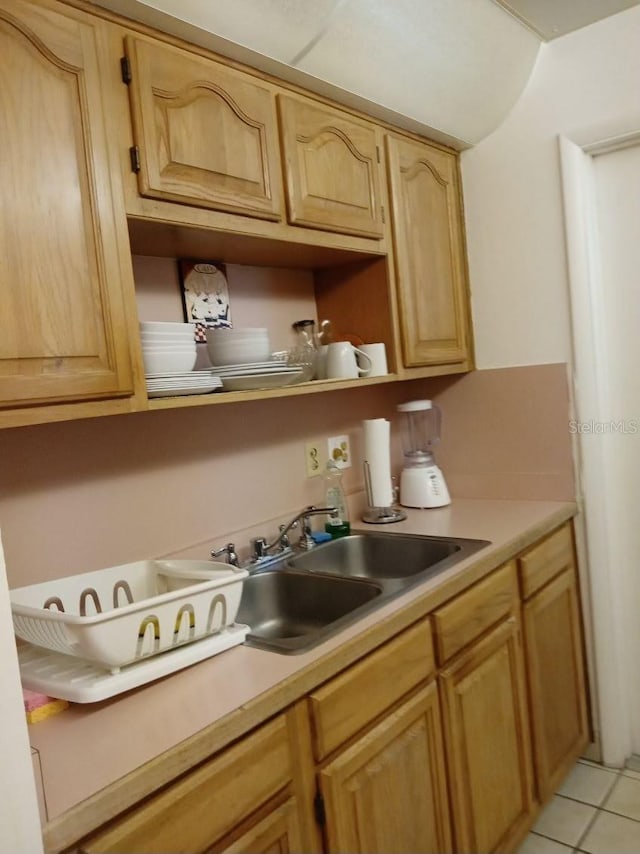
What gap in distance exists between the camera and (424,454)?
230 centimetres

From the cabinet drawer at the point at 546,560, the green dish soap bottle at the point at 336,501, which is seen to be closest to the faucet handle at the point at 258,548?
the green dish soap bottle at the point at 336,501

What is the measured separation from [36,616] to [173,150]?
2.96 ft

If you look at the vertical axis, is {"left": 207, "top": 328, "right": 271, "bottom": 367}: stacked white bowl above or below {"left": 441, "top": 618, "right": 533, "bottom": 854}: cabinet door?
above

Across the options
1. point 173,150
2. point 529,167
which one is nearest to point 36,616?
point 173,150

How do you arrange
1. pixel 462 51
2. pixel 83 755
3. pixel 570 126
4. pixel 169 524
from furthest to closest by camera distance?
pixel 570 126 < pixel 462 51 < pixel 169 524 < pixel 83 755

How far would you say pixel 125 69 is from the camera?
4.05 feet

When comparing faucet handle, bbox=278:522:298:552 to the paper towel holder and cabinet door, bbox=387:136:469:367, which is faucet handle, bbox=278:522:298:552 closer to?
the paper towel holder

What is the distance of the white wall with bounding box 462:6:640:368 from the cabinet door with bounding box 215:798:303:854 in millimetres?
1582

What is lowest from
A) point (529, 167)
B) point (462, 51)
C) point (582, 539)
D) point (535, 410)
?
point (582, 539)

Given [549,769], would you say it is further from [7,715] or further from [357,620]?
[7,715]

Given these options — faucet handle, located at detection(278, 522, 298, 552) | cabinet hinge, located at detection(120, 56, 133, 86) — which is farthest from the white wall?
cabinet hinge, located at detection(120, 56, 133, 86)

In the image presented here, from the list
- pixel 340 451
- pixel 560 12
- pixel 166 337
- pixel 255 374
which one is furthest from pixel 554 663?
pixel 560 12

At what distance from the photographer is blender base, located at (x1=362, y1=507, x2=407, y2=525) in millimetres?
2078

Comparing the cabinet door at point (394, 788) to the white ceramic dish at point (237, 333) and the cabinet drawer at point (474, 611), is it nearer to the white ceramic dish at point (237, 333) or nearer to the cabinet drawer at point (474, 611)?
the cabinet drawer at point (474, 611)
